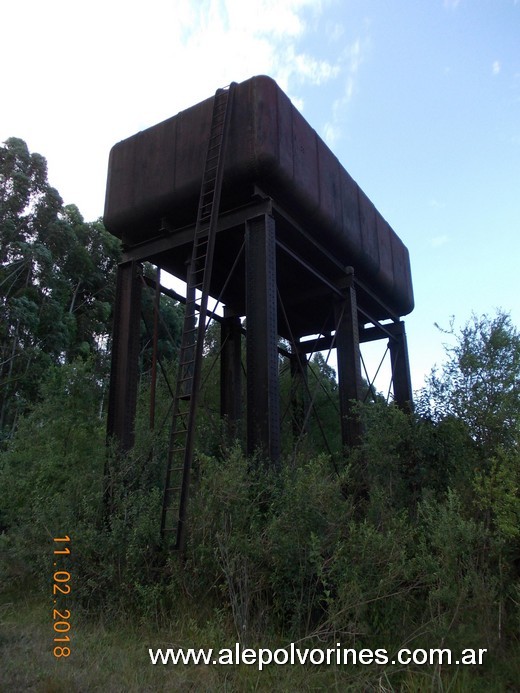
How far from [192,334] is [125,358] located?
67.0 inches

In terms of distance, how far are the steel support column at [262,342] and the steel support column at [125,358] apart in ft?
8.55

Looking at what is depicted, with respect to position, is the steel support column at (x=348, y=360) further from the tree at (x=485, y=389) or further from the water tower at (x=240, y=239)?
the tree at (x=485, y=389)

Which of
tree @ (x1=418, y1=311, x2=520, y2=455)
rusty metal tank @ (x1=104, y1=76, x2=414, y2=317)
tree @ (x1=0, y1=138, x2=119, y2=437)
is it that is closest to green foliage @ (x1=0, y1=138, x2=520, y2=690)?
tree @ (x1=418, y1=311, x2=520, y2=455)

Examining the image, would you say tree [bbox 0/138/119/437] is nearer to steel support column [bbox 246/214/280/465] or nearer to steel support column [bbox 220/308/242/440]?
steel support column [bbox 220/308/242/440]

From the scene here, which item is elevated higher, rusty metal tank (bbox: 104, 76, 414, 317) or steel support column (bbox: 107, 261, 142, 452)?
rusty metal tank (bbox: 104, 76, 414, 317)

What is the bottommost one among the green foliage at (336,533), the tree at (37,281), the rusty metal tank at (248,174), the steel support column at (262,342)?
the green foliage at (336,533)

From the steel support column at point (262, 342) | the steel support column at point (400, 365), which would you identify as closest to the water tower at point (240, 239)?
the steel support column at point (262, 342)

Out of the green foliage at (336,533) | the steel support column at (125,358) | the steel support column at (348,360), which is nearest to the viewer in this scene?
the green foliage at (336,533)

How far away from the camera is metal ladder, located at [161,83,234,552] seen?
7.48m

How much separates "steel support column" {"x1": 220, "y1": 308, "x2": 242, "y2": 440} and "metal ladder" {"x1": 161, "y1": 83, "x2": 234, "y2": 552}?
6.26 feet

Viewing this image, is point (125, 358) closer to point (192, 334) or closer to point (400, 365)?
point (192, 334)

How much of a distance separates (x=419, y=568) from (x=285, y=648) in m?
1.60

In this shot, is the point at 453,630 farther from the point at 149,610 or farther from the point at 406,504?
the point at 149,610

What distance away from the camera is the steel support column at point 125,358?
10281 mm
